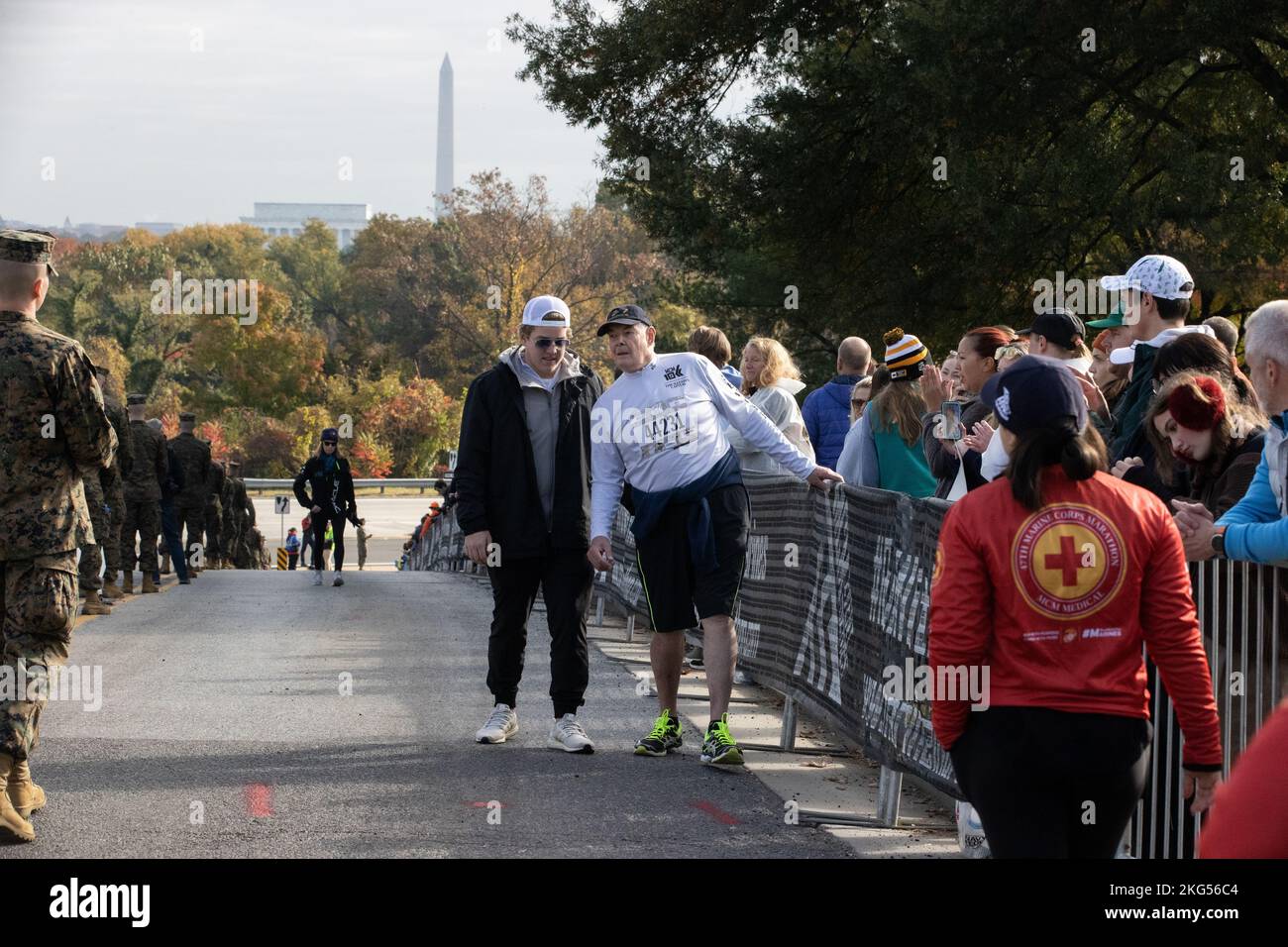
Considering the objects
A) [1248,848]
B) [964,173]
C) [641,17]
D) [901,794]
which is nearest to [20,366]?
[901,794]

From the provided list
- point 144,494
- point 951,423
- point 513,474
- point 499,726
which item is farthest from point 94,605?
point 951,423

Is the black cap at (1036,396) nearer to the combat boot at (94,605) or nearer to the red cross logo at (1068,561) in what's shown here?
the red cross logo at (1068,561)

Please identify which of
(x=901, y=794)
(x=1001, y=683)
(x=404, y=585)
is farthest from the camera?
(x=404, y=585)

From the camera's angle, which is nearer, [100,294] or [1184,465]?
[1184,465]

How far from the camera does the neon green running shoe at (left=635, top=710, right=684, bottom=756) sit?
827 cm

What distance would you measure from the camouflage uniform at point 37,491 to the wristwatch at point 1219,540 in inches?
169

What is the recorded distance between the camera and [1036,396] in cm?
398

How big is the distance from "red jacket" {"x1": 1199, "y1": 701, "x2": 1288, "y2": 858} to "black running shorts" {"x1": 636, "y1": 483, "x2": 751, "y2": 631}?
599 cm

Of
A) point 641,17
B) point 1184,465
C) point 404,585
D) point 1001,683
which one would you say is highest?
point 641,17

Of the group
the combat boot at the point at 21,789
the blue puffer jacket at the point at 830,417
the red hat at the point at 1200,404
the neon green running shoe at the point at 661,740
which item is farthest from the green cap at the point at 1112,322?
the combat boot at the point at 21,789

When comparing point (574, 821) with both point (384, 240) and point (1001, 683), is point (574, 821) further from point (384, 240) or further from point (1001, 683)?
point (384, 240)

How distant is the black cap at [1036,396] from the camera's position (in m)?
3.96
